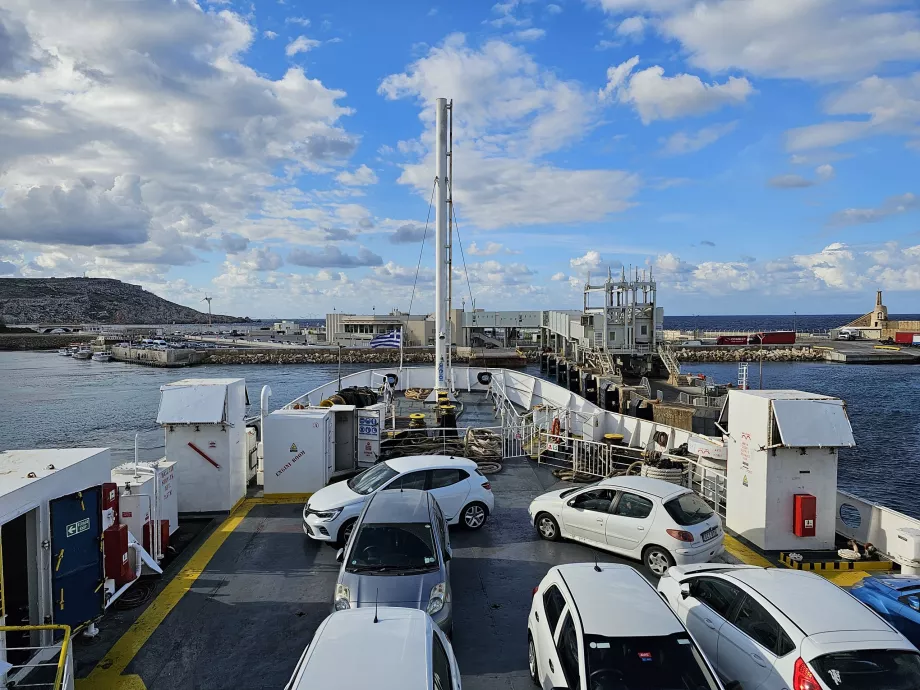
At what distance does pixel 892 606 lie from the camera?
21.6 ft

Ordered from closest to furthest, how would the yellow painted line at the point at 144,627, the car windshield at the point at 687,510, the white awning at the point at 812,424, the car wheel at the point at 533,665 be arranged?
1. the car wheel at the point at 533,665
2. the yellow painted line at the point at 144,627
3. the car windshield at the point at 687,510
4. the white awning at the point at 812,424

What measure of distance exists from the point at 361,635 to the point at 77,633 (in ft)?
16.2

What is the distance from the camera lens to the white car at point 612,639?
4.58m

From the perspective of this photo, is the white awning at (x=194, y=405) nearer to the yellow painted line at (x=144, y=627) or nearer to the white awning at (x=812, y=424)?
the yellow painted line at (x=144, y=627)

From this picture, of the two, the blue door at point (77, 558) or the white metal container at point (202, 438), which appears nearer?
the blue door at point (77, 558)

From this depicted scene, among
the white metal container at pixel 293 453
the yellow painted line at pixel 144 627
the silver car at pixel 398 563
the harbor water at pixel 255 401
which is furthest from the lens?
the harbor water at pixel 255 401

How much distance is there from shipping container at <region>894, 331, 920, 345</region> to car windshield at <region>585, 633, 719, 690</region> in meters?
123

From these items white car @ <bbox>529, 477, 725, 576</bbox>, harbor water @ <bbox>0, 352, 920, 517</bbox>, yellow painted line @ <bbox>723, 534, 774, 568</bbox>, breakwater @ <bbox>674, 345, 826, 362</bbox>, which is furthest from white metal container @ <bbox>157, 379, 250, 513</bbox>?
breakwater @ <bbox>674, 345, 826, 362</bbox>

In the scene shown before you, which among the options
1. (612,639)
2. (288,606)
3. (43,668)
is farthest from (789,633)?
(43,668)

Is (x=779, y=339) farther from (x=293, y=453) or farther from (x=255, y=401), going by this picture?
(x=293, y=453)

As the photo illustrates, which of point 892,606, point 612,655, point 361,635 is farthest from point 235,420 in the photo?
point 892,606

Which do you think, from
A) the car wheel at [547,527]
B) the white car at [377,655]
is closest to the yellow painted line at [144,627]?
the white car at [377,655]

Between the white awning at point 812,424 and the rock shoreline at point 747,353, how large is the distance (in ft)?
272

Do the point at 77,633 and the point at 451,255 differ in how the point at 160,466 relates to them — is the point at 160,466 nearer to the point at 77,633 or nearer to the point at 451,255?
the point at 77,633
